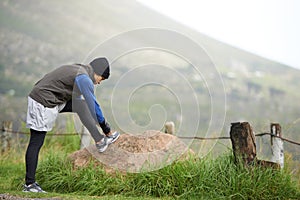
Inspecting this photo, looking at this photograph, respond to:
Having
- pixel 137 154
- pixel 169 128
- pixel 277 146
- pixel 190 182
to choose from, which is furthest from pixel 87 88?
pixel 277 146

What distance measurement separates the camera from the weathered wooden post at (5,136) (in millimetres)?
9117

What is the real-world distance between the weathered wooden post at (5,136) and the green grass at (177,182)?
3280mm

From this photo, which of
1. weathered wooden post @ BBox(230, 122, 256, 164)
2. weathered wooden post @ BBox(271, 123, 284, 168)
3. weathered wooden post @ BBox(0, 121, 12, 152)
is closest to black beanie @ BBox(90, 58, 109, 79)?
weathered wooden post @ BBox(230, 122, 256, 164)

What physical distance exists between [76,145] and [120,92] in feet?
8.08

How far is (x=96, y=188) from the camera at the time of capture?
5.36 metres

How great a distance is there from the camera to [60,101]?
5355 millimetres

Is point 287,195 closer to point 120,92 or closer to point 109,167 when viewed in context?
point 109,167

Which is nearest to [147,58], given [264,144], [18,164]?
[264,144]

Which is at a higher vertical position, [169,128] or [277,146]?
[169,128]

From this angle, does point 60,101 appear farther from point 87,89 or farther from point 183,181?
point 183,181

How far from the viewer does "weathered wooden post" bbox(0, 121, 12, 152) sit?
912cm

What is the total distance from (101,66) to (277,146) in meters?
2.36

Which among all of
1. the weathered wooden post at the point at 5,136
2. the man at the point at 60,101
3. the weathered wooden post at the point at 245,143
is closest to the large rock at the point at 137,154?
the man at the point at 60,101

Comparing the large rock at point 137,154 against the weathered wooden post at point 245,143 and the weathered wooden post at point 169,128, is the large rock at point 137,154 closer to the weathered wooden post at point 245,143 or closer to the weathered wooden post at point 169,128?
the weathered wooden post at point 245,143
